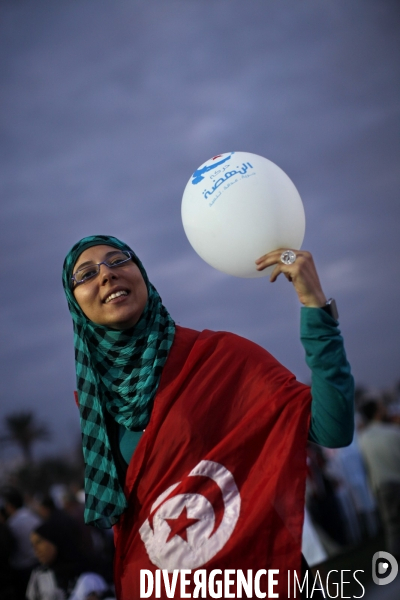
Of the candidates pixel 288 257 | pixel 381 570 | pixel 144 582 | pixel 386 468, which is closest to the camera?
pixel 288 257

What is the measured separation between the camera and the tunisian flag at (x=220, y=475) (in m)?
2.37

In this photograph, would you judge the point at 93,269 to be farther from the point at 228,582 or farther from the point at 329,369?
the point at 228,582

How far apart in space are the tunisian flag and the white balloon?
0.40 metres

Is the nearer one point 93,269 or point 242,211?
point 242,211

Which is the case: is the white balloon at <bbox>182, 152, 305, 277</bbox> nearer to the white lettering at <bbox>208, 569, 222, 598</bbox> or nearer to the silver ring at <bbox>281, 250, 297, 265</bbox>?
the silver ring at <bbox>281, 250, 297, 265</bbox>

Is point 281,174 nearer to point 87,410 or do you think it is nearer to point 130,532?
point 87,410

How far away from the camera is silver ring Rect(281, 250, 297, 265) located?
7.48 feet

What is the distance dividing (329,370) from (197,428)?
58cm

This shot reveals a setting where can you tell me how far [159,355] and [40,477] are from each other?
31.1m

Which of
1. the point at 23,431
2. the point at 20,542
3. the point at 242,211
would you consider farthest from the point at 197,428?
the point at 23,431

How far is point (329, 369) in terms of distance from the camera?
84.0 inches

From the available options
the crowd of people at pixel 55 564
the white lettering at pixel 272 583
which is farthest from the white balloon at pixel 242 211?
the crowd of people at pixel 55 564

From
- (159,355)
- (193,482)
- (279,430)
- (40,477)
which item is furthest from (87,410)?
(40,477)

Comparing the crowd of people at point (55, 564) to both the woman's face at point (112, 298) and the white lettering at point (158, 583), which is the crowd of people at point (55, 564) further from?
the woman's face at point (112, 298)
